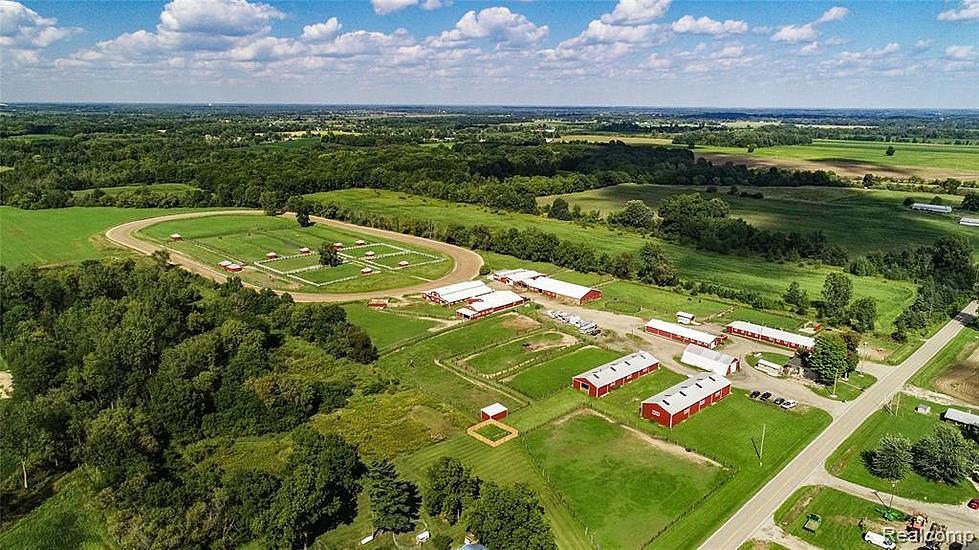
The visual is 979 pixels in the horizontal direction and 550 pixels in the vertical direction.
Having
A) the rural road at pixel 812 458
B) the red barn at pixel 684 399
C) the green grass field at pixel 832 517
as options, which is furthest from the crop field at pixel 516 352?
the green grass field at pixel 832 517

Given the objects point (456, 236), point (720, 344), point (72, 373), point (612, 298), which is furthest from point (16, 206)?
point (720, 344)

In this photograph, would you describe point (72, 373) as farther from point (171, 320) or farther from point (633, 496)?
point (633, 496)

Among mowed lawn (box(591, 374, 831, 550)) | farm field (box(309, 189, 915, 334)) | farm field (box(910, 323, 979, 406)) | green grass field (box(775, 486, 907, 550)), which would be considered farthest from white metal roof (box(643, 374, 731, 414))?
farm field (box(309, 189, 915, 334))

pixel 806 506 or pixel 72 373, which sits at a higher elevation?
pixel 72 373

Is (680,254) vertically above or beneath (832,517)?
above

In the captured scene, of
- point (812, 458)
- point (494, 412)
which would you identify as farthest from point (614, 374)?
point (812, 458)

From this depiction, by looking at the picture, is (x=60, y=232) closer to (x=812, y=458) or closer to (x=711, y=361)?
(x=711, y=361)

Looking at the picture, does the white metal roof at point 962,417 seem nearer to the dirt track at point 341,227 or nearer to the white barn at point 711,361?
the white barn at point 711,361
